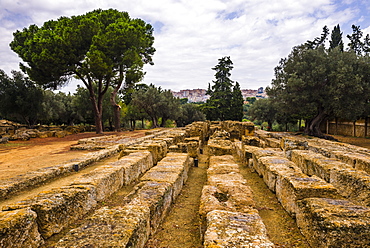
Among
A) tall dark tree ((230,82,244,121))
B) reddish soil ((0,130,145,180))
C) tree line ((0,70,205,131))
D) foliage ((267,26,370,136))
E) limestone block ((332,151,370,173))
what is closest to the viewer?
limestone block ((332,151,370,173))

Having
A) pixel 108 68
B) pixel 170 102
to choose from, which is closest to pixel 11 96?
pixel 108 68

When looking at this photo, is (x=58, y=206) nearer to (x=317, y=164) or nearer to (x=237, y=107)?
(x=317, y=164)

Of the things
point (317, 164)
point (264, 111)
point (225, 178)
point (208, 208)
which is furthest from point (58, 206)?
point (264, 111)

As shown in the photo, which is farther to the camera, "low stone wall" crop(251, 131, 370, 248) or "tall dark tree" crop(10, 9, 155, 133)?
"tall dark tree" crop(10, 9, 155, 133)

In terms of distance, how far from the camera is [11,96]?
21.3 metres

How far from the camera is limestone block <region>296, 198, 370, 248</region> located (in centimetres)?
205

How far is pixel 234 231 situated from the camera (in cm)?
211

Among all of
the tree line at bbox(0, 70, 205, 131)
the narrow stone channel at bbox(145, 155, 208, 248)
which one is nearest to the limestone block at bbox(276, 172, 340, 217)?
the narrow stone channel at bbox(145, 155, 208, 248)

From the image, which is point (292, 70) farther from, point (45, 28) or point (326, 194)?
point (45, 28)

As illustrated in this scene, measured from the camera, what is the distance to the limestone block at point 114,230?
6.20 ft

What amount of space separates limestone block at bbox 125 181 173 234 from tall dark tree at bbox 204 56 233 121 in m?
39.4

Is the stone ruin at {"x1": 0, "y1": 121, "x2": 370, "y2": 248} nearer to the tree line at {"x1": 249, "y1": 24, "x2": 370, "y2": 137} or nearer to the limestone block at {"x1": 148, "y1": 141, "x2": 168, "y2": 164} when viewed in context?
the limestone block at {"x1": 148, "y1": 141, "x2": 168, "y2": 164}

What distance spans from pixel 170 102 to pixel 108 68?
16.8 meters

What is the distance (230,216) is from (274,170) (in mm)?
2010
